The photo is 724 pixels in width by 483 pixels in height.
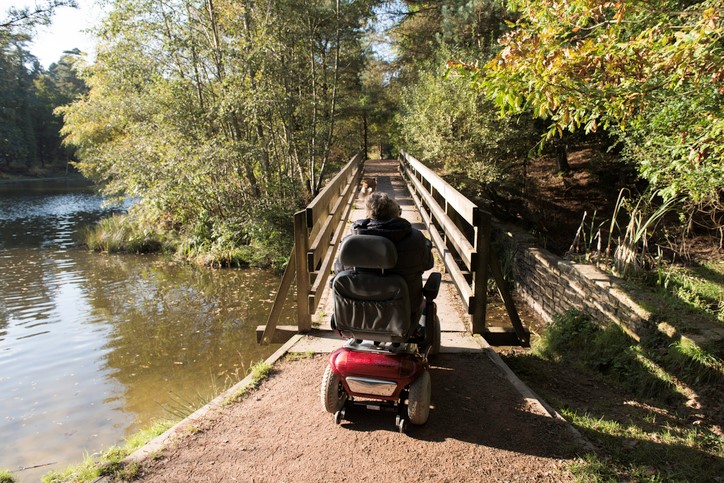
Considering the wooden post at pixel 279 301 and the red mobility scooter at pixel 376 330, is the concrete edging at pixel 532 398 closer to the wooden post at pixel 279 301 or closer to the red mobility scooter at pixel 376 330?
the red mobility scooter at pixel 376 330

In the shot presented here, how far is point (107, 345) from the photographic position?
740 centimetres

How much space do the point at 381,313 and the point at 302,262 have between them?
176 cm

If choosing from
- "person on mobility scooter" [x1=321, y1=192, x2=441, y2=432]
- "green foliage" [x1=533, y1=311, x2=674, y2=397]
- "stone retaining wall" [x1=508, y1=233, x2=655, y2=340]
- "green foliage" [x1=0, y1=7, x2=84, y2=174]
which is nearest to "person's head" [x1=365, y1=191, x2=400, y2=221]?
"person on mobility scooter" [x1=321, y1=192, x2=441, y2=432]

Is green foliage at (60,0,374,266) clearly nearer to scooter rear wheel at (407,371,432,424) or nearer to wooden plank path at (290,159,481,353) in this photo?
wooden plank path at (290,159,481,353)

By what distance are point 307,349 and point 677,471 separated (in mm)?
2898

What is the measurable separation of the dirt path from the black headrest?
44.6 inches

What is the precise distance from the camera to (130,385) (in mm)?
6039

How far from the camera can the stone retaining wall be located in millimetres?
5496

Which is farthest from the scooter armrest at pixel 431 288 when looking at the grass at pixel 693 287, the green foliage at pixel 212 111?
the green foliage at pixel 212 111

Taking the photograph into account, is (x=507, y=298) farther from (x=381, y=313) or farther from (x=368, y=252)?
(x=368, y=252)

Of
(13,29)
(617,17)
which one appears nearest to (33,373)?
(13,29)

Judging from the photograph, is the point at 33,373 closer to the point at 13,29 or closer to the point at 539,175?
the point at 13,29

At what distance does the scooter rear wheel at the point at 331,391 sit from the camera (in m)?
3.15

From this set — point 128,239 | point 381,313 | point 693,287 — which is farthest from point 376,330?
point 128,239
